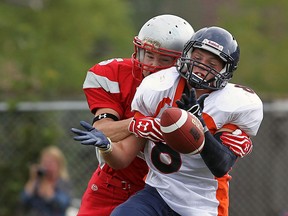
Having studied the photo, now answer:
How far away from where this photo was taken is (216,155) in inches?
185

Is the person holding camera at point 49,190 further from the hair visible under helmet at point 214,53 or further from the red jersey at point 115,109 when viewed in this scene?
the hair visible under helmet at point 214,53

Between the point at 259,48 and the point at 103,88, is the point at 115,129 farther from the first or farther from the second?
the point at 259,48

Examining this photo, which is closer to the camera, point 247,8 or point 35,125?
point 35,125

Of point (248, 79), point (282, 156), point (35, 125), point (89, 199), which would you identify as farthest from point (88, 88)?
point (248, 79)

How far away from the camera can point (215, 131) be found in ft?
16.0

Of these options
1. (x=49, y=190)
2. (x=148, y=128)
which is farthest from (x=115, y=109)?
(x=49, y=190)

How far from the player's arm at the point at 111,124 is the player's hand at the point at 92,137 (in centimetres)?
27

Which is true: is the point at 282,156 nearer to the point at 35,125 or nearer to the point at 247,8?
the point at 35,125

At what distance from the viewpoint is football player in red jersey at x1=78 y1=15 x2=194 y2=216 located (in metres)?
5.31

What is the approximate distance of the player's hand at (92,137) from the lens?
4.64 metres

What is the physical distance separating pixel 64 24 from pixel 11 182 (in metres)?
5.26

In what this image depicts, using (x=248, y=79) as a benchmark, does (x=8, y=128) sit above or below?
above

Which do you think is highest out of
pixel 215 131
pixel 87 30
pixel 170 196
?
pixel 215 131

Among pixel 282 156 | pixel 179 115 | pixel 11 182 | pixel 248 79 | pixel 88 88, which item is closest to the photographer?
pixel 179 115
